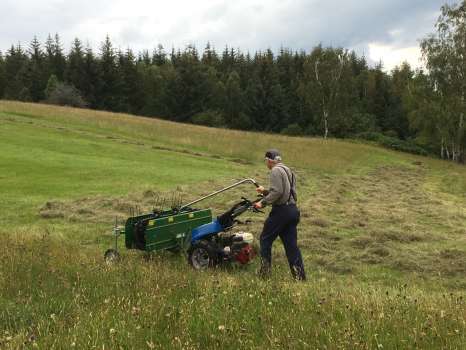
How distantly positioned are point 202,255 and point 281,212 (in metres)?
1.89

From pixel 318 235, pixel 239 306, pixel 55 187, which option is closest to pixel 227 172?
pixel 55 187

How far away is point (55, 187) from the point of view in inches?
719

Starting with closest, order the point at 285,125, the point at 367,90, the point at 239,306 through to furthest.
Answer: the point at 239,306 → the point at 285,125 → the point at 367,90

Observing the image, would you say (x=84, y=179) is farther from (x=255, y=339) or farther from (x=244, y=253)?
(x=255, y=339)

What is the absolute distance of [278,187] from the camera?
323 inches

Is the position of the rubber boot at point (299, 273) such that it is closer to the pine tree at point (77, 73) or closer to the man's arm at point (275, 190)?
the man's arm at point (275, 190)

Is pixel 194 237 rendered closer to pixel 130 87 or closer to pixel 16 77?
pixel 130 87

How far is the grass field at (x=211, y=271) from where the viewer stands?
172 inches

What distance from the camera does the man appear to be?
27.0 ft

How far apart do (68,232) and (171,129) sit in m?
27.6

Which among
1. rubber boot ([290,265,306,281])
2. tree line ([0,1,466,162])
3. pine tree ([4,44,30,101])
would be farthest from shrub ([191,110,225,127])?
rubber boot ([290,265,306,281])

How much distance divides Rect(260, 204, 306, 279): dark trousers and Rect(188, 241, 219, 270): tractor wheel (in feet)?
3.57

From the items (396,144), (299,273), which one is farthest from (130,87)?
(299,273)

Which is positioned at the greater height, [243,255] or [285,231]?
[285,231]
